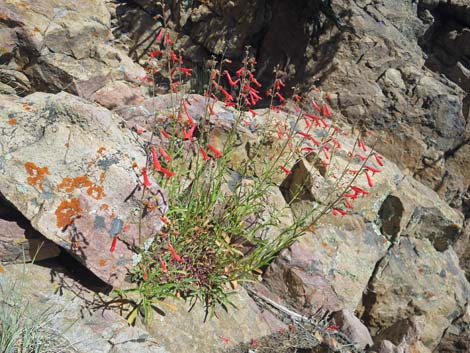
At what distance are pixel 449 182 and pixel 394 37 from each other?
2.74 meters

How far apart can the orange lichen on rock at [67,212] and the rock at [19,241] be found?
0.68 feet

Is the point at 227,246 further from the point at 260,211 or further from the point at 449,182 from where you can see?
the point at 449,182

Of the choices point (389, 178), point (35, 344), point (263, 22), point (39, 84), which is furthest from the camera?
point (263, 22)

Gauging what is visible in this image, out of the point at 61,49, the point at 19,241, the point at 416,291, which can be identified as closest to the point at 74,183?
the point at 19,241

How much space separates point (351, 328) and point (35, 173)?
370 cm

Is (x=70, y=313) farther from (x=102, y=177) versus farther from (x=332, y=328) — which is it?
(x=332, y=328)

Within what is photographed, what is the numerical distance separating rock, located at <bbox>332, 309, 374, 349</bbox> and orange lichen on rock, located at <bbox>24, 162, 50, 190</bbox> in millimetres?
3521

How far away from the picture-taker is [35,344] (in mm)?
2709

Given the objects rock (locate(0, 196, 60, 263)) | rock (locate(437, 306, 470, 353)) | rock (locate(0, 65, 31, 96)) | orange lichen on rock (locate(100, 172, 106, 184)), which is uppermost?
orange lichen on rock (locate(100, 172, 106, 184))

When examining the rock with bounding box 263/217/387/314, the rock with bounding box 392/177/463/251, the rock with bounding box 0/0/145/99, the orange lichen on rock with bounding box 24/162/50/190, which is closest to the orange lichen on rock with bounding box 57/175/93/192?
the orange lichen on rock with bounding box 24/162/50/190

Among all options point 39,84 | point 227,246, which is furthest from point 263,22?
point 227,246

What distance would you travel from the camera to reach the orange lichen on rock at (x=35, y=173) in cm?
322

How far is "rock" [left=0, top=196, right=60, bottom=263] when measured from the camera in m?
3.23

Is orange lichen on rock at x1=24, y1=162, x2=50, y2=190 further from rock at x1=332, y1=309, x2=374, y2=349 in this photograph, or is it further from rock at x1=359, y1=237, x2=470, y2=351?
rock at x1=359, y1=237, x2=470, y2=351
